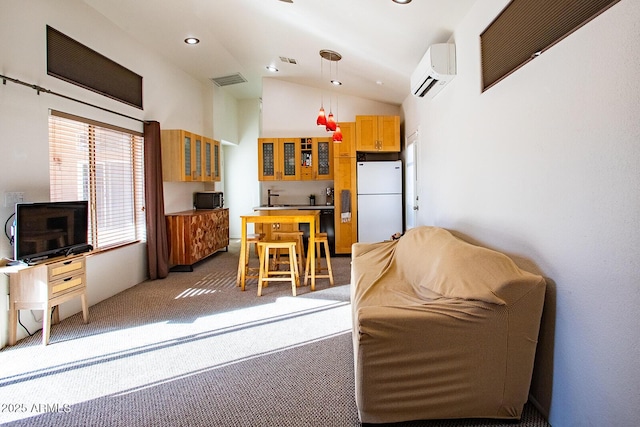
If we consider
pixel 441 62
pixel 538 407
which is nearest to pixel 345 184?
pixel 441 62

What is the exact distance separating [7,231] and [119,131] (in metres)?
1.79

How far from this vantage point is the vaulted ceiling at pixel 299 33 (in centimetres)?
309

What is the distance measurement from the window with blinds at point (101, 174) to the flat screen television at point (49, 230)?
0.33 meters

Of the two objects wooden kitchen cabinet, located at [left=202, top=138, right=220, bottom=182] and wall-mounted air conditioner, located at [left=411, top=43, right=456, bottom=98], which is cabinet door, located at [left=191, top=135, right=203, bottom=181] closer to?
wooden kitchen cabinet, located at [left=202, top=138, right=220, bottom=182]

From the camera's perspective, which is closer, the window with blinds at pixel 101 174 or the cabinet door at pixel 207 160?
the window with blinds at pixel 101 174

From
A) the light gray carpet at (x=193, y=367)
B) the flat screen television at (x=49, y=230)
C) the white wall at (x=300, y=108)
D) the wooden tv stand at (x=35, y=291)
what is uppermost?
the white wall at (x=300, y=108)

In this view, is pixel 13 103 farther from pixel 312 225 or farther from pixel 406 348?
pixel 406 348

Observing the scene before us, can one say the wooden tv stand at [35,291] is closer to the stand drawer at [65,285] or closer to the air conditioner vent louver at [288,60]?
the stand drawer at [65,285]

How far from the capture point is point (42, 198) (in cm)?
317

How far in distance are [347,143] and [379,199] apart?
42.6 inches

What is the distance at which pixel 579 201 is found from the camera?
151 cm

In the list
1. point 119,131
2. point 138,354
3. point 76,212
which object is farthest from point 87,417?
point 119,131

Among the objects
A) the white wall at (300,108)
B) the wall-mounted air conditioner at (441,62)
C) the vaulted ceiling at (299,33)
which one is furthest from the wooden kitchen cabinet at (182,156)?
the wall-mounted air conditioner at (441,62)

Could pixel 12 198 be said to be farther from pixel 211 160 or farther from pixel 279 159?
pixel 279 159
